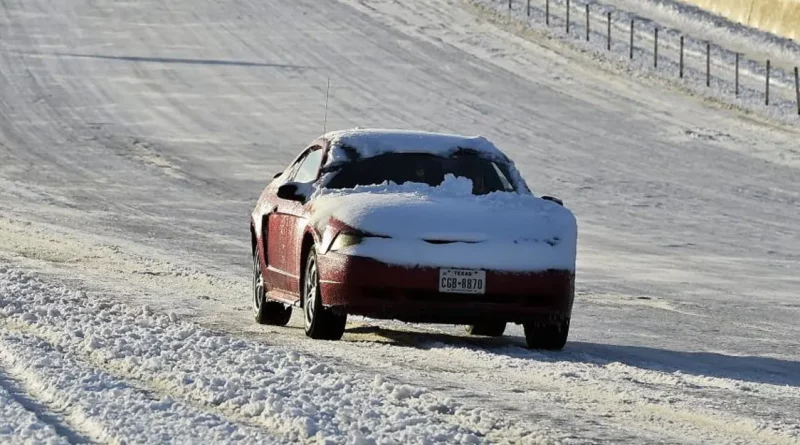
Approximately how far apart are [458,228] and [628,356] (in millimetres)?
1257

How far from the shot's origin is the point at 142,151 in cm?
3459

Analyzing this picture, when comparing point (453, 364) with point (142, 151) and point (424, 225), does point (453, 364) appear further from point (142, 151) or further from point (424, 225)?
point (142, 151)

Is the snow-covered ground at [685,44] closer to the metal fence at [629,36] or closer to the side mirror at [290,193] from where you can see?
the metal fence at [629,36]

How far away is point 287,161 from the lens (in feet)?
113

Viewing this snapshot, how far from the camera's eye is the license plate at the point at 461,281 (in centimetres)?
1108

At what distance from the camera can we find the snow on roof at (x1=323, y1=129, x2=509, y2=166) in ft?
41.0

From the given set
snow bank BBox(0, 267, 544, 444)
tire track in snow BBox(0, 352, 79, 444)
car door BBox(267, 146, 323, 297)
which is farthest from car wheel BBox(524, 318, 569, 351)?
tire track in snow BBox(0, 352, 79, 444)

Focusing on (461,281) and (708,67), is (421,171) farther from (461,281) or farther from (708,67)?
(708,67)

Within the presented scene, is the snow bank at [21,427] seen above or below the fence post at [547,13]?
above

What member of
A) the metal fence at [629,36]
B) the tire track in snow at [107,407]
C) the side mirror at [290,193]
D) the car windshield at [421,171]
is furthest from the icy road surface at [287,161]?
the metal fence at [629,36]

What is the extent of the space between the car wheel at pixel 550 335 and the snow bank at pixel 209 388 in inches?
78.4

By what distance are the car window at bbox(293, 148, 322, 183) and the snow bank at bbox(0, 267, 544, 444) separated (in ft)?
5.31

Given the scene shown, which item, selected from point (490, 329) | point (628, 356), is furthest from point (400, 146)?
point (628, 356)

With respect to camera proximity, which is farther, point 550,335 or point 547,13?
point 547,13
